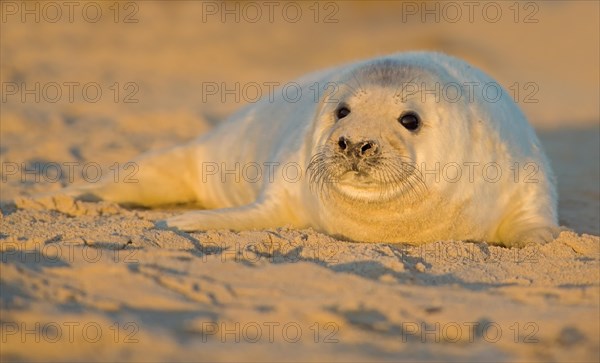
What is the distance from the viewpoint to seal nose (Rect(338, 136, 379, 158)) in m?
4.33

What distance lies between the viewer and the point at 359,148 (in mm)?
4332

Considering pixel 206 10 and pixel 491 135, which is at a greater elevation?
pixel 206 10

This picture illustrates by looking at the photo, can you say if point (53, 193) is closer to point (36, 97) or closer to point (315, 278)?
point (315, 278)

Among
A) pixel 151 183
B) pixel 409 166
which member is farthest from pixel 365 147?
pixel 151 183

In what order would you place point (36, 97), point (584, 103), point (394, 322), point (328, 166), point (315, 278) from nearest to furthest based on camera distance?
point (394, 322) < point (315, 278) < point (328, 166) < point (36, 97) < point (584, 103)

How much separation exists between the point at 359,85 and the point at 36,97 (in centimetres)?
522

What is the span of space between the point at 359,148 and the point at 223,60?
8384mm

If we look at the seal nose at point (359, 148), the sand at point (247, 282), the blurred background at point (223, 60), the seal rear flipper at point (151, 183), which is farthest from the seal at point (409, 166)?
the seal rear flipper at point (151, 183)

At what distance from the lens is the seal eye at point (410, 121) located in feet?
14.9

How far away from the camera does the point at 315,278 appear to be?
3.61m

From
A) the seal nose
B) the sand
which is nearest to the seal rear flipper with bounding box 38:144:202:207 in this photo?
the sand

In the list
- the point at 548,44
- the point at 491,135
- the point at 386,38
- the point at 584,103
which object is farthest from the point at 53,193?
the point at 548,44

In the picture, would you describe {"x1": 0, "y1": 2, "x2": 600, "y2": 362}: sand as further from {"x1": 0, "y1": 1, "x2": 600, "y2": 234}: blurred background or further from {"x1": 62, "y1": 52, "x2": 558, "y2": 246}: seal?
{"x1": 62, "y1": 52, "x2": 558, "y2": 246}: seal

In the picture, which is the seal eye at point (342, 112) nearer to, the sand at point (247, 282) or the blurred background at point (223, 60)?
the sand at point (247, 282)
